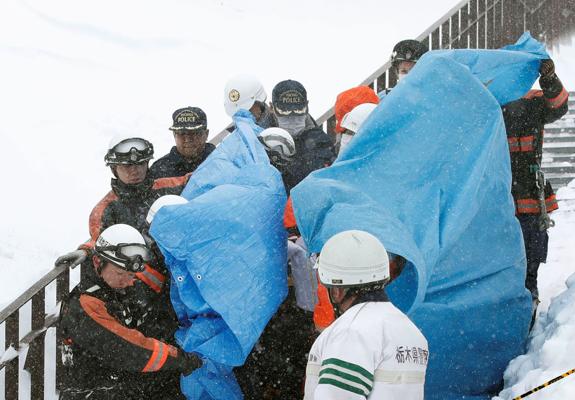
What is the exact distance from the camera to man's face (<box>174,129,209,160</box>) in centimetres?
518

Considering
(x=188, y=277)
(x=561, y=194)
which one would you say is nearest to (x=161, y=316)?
(x=188, y=277)

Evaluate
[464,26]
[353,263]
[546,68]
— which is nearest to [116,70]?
[464,26]

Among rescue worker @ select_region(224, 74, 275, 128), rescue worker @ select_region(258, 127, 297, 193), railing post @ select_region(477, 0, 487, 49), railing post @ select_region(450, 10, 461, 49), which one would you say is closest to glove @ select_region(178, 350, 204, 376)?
rescue worker @ select_region(258, 127, 297, 193)

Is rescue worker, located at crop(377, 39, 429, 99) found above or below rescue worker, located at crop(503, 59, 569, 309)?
above

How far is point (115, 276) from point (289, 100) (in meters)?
1.87

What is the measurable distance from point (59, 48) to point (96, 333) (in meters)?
12.5

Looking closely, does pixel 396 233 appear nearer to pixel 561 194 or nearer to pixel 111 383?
pixel 111 383

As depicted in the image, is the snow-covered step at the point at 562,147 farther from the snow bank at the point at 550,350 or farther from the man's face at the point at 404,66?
the man's face at the point at 404,66

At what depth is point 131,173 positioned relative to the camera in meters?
4.48

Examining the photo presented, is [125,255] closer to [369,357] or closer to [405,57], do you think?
[369,357]

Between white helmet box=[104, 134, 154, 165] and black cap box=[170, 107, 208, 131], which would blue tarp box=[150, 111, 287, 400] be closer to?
white helmet box=[104, 134, 154, 165]

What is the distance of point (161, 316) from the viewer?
3.99 metres

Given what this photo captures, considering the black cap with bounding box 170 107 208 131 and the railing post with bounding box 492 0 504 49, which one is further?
the railing post with bounding box 492 0 504 49

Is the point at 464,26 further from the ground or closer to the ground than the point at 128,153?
further from the ground
